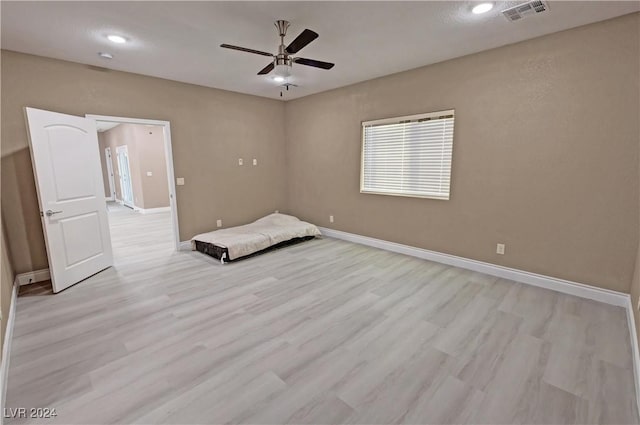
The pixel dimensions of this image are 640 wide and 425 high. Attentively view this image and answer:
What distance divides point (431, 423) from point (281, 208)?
5099 mm

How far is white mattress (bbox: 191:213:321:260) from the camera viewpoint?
4313mm

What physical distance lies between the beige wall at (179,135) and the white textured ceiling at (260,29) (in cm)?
30

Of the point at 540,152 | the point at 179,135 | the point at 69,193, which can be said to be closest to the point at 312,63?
the point at 540,152

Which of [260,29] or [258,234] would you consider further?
[258,234]

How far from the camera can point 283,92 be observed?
5.38m

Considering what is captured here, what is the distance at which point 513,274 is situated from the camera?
11.4ft

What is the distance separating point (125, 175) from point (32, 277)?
771 cm

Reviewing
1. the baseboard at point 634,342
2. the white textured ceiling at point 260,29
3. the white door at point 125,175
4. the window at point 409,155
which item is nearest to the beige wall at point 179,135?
the white textured ceiling at point 260,29

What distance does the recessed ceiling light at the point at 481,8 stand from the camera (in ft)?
7.94

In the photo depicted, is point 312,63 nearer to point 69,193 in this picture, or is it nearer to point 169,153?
point 169,153

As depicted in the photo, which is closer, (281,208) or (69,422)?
(69,422)

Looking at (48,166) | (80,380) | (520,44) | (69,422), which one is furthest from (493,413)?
(48,166)

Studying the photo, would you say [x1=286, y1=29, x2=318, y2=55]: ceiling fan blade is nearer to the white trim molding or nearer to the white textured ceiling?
the white textured ceiling

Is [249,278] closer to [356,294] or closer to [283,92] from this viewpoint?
[356,294]
